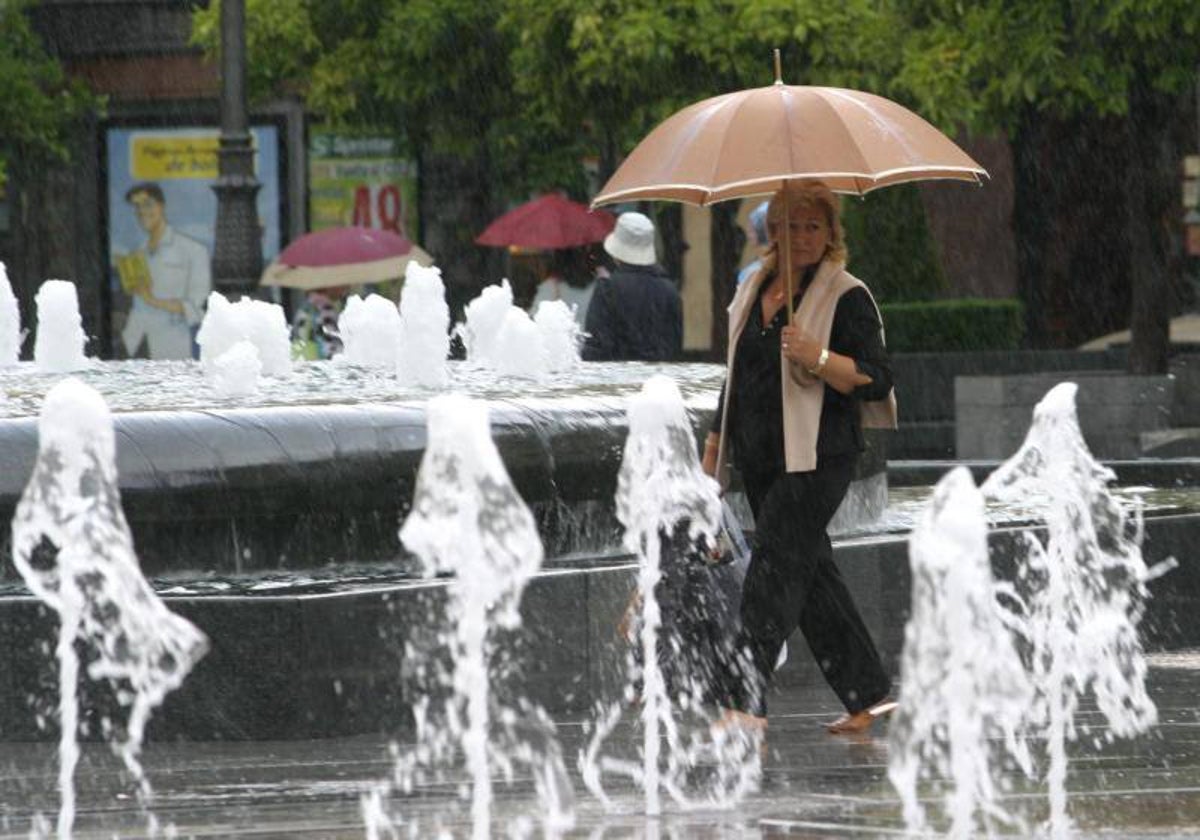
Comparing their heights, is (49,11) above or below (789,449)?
above

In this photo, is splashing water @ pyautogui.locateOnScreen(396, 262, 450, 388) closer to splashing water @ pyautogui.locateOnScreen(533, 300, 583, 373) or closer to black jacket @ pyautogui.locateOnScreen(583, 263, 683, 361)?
splashing water @ pyautogui.locateOnScreen(533, 300, 583, 373)

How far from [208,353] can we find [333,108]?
14.7 meters

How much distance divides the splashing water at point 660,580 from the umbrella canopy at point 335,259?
14.0 metres

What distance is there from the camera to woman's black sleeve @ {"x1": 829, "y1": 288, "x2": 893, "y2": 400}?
8.15 m

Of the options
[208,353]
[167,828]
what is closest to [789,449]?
[167,828]

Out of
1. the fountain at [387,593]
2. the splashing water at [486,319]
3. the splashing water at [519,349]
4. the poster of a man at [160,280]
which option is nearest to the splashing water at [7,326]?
the splashing water at [486,319]

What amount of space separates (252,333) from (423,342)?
3.83 feet

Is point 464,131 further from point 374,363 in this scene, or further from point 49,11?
point 374,363

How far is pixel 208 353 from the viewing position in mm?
12070

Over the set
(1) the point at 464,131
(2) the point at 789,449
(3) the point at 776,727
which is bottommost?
(3) the point at 776,727

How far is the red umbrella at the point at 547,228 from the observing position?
24891 millimetres

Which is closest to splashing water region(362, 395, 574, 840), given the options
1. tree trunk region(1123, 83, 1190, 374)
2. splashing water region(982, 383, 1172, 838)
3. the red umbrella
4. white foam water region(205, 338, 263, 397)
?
splashing water region(982, 383, 1172, 838)

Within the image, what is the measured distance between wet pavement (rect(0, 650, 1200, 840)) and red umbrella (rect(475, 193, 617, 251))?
16.3 metres

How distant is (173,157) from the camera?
1249 inches
